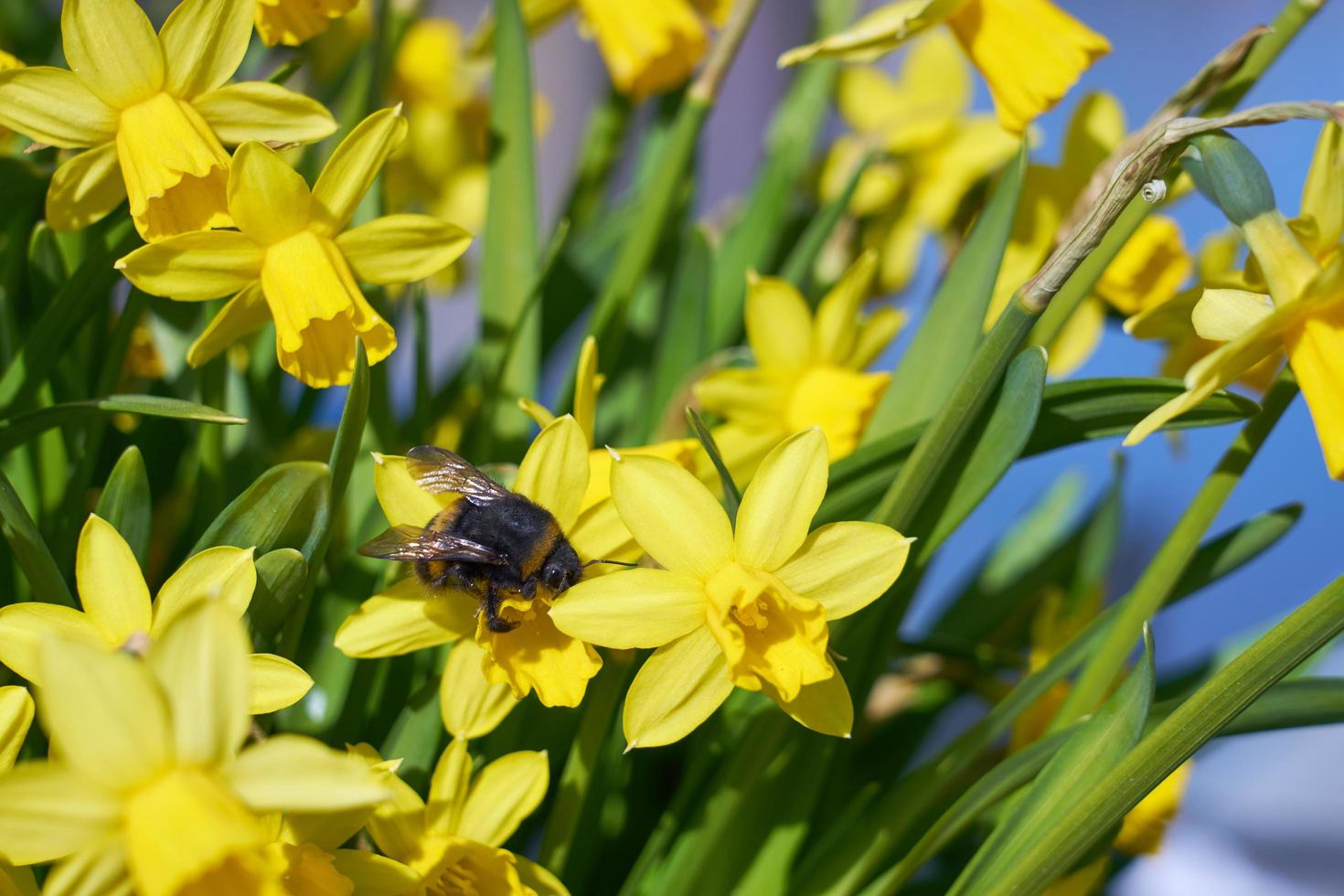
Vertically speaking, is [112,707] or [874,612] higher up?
[874,612]

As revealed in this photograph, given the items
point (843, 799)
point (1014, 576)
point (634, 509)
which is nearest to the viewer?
point (634, 509)

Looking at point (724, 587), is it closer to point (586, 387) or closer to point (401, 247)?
point (586, 387)

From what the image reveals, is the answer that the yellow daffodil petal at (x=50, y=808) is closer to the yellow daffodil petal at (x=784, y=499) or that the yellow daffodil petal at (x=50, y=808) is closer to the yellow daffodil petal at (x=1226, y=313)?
the yellow daffodil petal at (x=784, y=499)

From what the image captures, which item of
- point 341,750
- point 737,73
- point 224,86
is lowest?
point 341,750

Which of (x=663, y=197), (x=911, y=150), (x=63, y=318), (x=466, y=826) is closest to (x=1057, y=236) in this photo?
(x=663, y=197)

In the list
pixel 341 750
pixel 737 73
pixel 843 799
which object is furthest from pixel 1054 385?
pixel 737 73

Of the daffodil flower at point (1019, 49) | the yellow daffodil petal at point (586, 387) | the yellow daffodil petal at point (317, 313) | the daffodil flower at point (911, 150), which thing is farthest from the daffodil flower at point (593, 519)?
the daffodil flower at point (911, 150)

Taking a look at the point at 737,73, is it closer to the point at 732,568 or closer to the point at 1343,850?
the point at 1343,850
